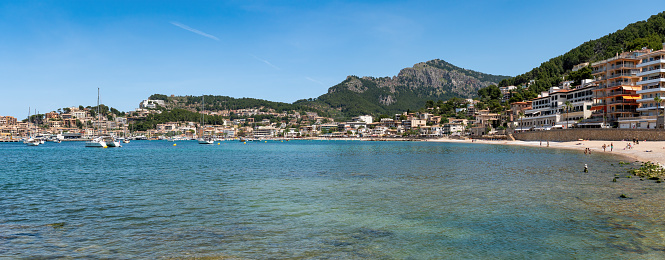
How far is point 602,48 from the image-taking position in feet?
534

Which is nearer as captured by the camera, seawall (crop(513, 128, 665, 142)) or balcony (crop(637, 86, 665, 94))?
seawall (crop(513, 128, 665, 142))

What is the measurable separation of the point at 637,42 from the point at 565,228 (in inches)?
5433

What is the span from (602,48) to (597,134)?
109339 millimetres

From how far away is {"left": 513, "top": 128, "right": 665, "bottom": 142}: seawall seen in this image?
6544 cm

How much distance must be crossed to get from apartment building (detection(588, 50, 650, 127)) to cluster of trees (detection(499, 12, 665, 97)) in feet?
136

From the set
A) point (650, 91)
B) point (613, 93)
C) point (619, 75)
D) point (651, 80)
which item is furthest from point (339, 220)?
point (619, 75)

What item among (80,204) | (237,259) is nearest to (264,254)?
(237,259)

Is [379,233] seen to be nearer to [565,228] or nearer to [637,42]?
[565,228]

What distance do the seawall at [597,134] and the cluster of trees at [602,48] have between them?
4898 centimetres

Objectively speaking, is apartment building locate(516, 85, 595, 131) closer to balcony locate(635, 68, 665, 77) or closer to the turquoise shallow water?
balcony locate(635, 68, 665, 77)

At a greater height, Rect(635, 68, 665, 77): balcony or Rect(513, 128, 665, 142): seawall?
Rect(635, 68, 665, 77): balcony

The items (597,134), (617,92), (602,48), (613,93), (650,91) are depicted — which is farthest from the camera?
(602,48)

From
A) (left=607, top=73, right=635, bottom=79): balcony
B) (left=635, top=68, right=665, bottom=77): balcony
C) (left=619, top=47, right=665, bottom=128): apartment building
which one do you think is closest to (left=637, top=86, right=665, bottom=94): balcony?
(left=619, top=47, right=665, bottom=128): apartment building

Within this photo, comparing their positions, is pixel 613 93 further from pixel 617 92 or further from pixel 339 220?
pixel 339 220
